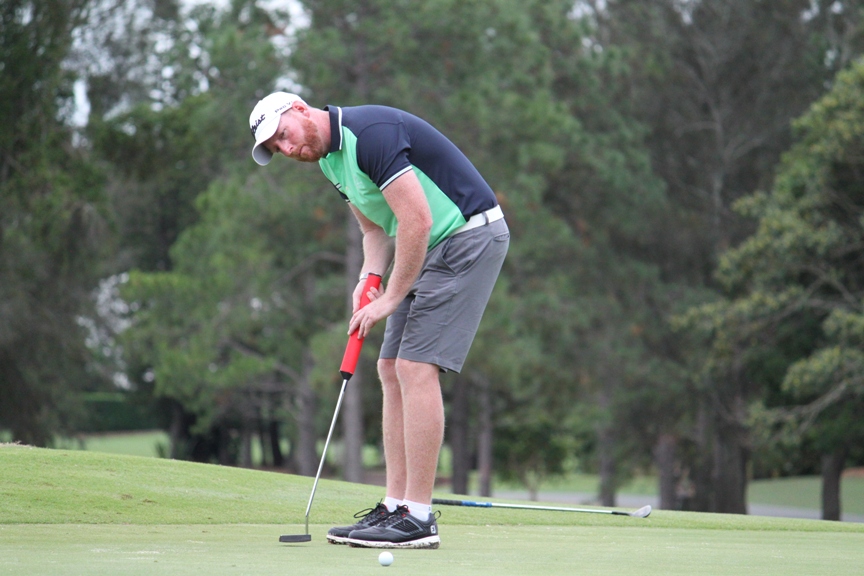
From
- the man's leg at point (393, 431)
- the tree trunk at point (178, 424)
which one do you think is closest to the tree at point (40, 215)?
the tree trunk at point (178, 424)

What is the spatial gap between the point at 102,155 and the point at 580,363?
12004mm

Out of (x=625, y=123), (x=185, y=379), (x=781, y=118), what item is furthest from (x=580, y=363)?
(x=185, y=379)

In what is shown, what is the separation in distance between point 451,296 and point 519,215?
57.0 ft

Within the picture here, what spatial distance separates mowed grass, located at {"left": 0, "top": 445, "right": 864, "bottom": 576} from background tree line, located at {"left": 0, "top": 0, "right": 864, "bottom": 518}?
1264 cm

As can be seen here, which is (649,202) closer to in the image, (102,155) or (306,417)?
(306,417)

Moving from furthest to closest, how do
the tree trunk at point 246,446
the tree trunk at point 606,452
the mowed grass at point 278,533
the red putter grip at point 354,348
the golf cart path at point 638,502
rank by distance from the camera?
the tree trunk at point 246,446 < the golf cart path at point 638,502 < the tree trunk at point 606,452 < the red putter grip at point 354,348 < the mowed grass at point 278,533

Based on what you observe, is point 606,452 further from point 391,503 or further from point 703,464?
point 391,503

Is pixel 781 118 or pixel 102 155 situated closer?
pixel 102 155

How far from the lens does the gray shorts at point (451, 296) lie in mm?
4375

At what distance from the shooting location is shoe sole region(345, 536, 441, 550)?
4199 millimetres

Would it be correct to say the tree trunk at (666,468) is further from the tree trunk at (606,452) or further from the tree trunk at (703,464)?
the tree trunk at (606,452)

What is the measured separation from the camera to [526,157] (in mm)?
20844

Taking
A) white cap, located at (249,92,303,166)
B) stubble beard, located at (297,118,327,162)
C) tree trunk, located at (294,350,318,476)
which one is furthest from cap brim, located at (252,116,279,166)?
tree trunk, located at (294,350,318,476)

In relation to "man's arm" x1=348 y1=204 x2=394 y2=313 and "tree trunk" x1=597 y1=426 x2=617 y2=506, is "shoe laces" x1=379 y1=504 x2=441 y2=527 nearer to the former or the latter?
"man's arm" x1=348 y1=204 x2=394 y2=313
